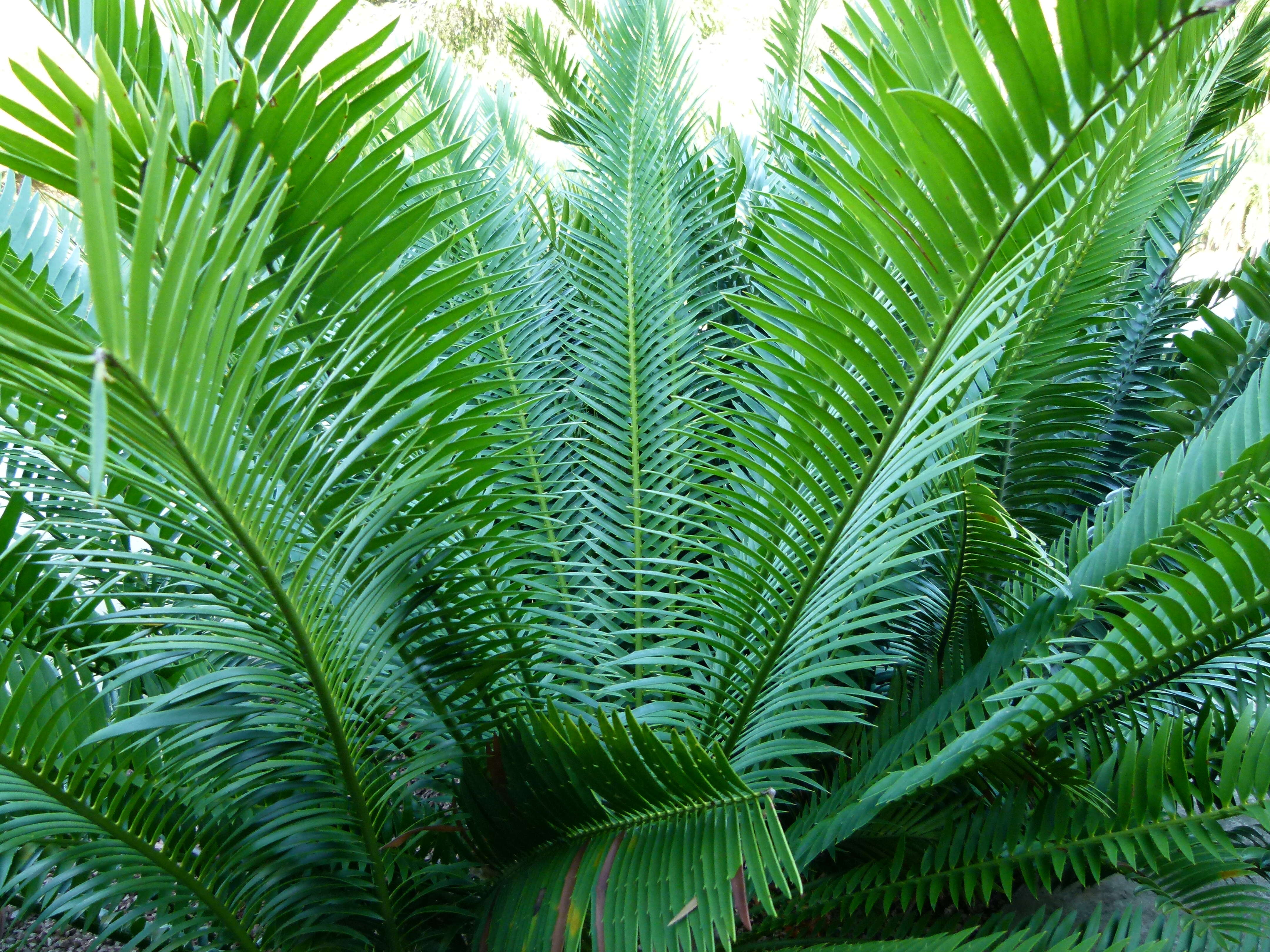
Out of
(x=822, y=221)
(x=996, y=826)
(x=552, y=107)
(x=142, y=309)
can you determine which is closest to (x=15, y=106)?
(x=142, y=309)

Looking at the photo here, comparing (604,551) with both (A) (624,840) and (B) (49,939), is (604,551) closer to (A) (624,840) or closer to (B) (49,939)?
(A) (624,840)

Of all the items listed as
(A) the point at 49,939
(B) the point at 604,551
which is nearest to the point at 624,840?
(B) the point at 604,551

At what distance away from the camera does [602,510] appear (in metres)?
1.50

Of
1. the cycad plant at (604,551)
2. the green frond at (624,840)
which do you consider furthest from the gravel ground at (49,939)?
the green frond at (624,840)

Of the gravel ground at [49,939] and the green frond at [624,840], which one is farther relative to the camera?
the gravel ground at [49,939]

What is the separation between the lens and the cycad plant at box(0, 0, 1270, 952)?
2.43 feet

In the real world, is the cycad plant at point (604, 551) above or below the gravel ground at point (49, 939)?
above

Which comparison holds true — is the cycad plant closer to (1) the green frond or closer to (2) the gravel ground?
(1) the green frond

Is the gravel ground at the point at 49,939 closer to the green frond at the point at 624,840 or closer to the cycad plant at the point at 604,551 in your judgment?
the cycad plant at the point at 604,551

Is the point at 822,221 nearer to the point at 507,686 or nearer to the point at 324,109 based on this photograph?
the point at 324,109

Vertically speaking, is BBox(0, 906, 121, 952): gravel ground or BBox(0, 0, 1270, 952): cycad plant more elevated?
BBox(0, 0, 1270, 952): cycad plant

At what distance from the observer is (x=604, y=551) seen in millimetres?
1529

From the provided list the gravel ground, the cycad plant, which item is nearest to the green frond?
the cycad plant

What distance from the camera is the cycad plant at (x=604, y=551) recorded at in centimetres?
74
